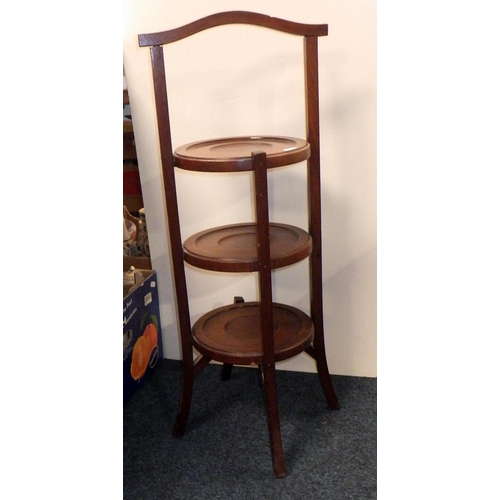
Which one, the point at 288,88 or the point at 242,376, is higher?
the point at 288,88

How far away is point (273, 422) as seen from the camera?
Answer: 151cm

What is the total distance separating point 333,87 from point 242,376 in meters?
0.95

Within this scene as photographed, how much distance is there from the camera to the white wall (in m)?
1.63

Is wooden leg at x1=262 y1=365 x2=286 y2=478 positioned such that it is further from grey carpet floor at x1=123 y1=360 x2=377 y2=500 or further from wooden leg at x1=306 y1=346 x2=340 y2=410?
wooden leg at x1=306 y1=346 x2=340 y2=410

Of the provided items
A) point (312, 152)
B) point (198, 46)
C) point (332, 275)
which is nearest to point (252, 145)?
point (312, 152)

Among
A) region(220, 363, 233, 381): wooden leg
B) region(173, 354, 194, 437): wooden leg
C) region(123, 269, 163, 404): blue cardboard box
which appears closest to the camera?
region(173, 354, 194, 437): wooden leg

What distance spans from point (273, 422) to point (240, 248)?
1.45 feet

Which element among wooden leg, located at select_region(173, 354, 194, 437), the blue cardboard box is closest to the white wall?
the blue cardboard box

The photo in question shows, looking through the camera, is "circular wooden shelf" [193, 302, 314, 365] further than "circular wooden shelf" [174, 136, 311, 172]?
Yes

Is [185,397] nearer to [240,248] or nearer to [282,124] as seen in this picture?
[240,248]

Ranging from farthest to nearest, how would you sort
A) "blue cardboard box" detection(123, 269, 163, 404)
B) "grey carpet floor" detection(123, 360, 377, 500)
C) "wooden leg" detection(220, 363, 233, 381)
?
"wooden leg" detection(220, 363, 233, 381)
"blue cardboard box" detection(123, 269, 163, 404)
"grey carpet floor" detection(123, 360, 377, 500)

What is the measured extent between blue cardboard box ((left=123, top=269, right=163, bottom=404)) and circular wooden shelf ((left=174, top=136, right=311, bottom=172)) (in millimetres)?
553
